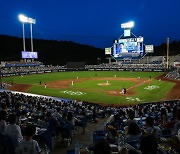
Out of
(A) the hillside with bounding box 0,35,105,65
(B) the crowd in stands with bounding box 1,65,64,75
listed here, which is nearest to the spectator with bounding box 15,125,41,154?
(B) the crowd in stands with bounding box 1,65,64,75

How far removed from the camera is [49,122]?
11.9 meters

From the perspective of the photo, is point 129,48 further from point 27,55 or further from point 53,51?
point 53,51

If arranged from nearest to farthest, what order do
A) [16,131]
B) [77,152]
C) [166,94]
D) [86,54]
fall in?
[77,152] < [16,131] < [166,94] < [86,54]

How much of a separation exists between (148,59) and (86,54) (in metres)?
52.8

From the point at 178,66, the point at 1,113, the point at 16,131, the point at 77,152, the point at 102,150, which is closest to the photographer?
the point at 102,150

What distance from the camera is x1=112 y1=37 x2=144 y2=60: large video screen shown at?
75.7 m

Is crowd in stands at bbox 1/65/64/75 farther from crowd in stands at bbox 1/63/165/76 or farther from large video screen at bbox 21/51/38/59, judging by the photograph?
large video screen at bbox 21/51/38/59

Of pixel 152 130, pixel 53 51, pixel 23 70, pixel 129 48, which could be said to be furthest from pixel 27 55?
pixel 152 130

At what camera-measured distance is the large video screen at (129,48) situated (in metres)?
75.7

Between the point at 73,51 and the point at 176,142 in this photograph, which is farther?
the point at 73,51

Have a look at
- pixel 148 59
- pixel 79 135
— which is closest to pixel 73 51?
pixel 148 59

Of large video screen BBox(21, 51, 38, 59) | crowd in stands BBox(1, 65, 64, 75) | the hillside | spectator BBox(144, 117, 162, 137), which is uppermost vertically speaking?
the hillside

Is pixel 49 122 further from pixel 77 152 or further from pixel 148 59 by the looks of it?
pixel 148 59

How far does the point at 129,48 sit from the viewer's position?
7650cm
